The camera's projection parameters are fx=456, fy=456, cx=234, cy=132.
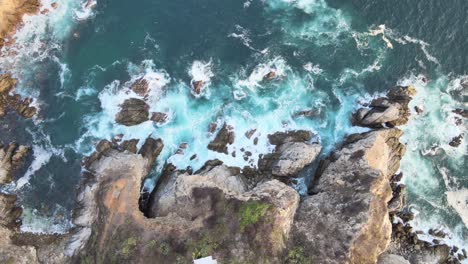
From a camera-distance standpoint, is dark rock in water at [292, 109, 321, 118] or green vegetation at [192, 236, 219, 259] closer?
green vegetation at [192, 236, 219, 259]

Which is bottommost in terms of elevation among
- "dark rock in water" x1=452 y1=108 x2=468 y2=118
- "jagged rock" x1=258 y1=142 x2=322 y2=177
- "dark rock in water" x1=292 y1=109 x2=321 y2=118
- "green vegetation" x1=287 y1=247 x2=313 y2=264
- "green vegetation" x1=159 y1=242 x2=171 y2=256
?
"green vegetation" x1=159 y1=242 x2=171 y2=256

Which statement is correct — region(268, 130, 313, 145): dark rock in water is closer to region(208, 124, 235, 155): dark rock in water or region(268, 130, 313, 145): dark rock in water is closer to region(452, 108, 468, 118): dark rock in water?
region(208, 124, 235, 155): dark rock in water

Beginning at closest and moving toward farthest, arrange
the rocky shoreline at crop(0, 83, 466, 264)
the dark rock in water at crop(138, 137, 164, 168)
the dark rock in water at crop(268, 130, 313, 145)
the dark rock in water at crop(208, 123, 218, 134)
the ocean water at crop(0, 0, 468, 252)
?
the rocky shoreline at crop(0, 83, 466, 264) < the dark rock in water at crop(138, 137, 164, 168) < the ocean water at crop(0, 0, 468, 252) < the dark rock in water at crop(268, 130, 313, 145) < the dark rock in water at crop(208, 123, 218, 134)

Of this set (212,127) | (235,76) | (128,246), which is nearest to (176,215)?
(128,246)

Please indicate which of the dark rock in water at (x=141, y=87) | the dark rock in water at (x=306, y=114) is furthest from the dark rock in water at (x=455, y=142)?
the dark rock in water at (x=141, y=87)

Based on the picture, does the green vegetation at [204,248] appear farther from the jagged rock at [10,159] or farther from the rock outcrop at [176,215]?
the jagged rock at [10,159]

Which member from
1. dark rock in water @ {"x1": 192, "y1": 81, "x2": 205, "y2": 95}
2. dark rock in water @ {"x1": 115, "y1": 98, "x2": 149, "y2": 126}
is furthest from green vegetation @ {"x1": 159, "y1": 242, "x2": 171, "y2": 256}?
dark rock in water @ {"x1": 192, "y1": 81, "x2": 205, "y2": 95}

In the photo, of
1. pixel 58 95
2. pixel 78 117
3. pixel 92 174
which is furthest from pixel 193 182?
pixel 58 95
